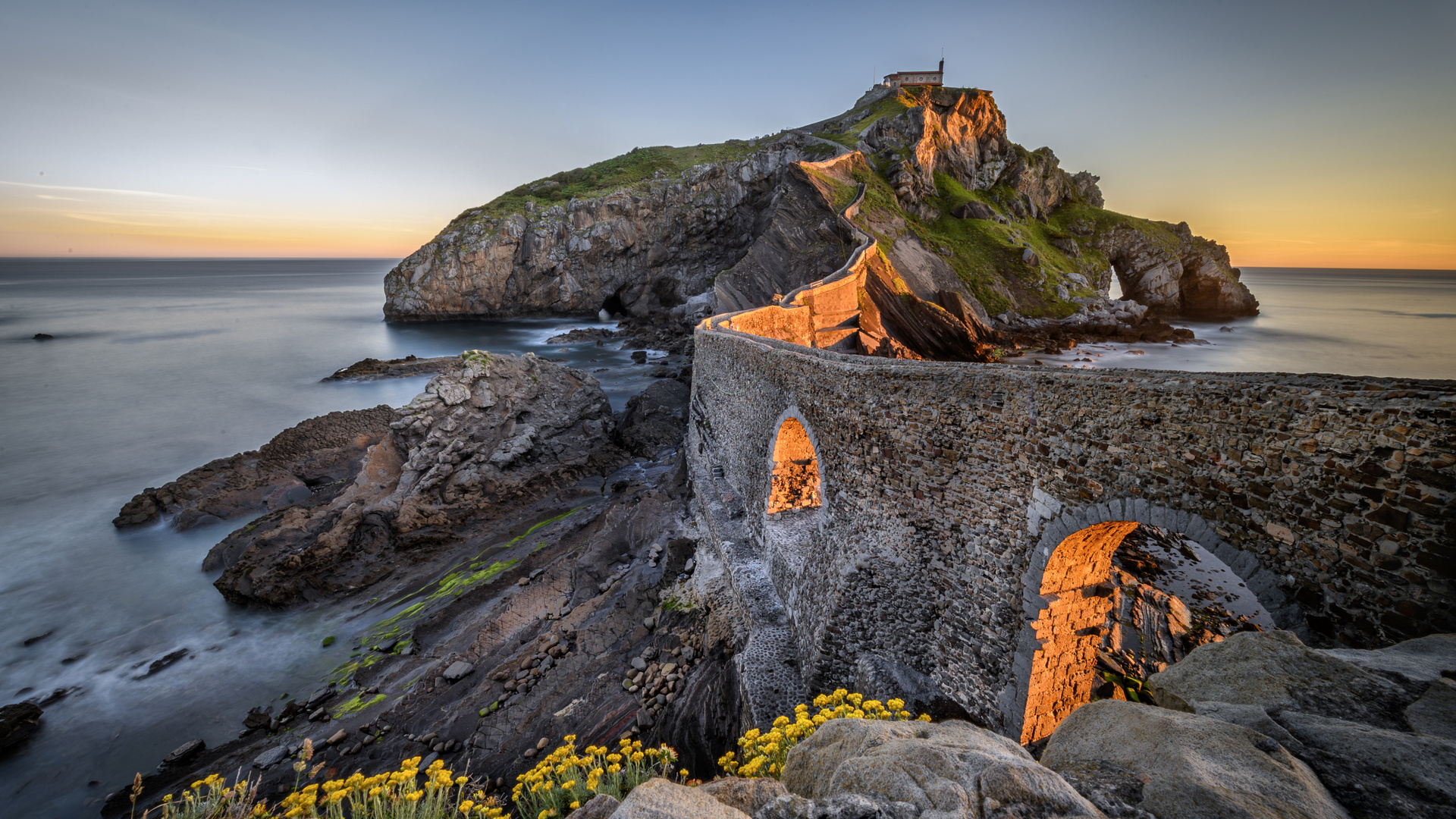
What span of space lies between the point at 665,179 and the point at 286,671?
5188cm

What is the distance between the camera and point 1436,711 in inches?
91.8

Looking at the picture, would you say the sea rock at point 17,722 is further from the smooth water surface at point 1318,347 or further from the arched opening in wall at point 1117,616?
the smooth water surface at point 1318,347

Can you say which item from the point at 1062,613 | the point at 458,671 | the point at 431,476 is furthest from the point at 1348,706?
the point at 431,476

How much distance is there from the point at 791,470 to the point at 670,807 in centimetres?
838

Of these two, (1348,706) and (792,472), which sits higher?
(1348,706)

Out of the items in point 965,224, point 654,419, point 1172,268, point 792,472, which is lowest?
point 654,419

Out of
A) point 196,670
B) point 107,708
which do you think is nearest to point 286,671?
point 196,670

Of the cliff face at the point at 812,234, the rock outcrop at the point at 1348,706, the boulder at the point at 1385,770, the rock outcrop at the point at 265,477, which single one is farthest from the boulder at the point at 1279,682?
the cliff face at the point at 812,234

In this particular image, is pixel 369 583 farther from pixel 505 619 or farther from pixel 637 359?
pixel 637 359

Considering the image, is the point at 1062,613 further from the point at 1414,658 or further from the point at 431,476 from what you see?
the point at 431,476

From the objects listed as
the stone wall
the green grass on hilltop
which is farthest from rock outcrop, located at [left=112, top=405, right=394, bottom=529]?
the green grass on hilltop

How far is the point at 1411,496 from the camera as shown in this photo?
352 centimetres

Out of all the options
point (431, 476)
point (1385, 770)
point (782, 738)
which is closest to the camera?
point (1385, 770)

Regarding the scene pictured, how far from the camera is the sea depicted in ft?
33.4
